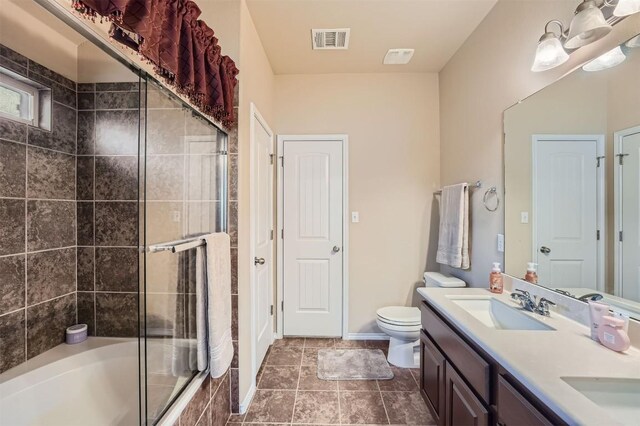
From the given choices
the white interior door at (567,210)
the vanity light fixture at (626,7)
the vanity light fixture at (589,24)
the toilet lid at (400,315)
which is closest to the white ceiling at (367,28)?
the vanity light fixture at (589,24)

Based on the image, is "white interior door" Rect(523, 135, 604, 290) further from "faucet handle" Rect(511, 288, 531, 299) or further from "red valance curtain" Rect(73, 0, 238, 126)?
"red valance curtain" Rect(73, 0, 238, 126)

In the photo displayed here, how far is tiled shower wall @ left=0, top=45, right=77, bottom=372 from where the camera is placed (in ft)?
4.56

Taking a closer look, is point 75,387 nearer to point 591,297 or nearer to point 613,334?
point 613,334

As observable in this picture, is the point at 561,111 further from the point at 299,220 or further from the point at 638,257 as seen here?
the point at 299,220

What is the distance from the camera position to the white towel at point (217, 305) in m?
1.38

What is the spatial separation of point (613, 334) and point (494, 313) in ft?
1.93

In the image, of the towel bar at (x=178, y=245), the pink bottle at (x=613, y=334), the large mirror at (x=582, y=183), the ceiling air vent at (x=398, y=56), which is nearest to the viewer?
the pink bottle at (x=613, y=334)

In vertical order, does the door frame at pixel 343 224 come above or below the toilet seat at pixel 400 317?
above

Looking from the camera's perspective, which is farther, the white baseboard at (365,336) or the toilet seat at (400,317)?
the white baseboard at (365,336)

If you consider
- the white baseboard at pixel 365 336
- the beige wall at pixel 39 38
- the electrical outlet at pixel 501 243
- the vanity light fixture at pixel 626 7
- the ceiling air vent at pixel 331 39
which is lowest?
the white baseboard at pixel 365 336

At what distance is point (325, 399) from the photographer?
186 centimetres

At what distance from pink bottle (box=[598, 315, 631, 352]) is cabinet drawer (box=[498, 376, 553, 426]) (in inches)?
17.2

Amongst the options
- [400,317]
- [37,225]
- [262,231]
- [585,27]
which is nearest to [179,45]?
[37,225]

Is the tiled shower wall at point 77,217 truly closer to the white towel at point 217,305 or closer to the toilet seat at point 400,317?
the white towel at point 217,305
